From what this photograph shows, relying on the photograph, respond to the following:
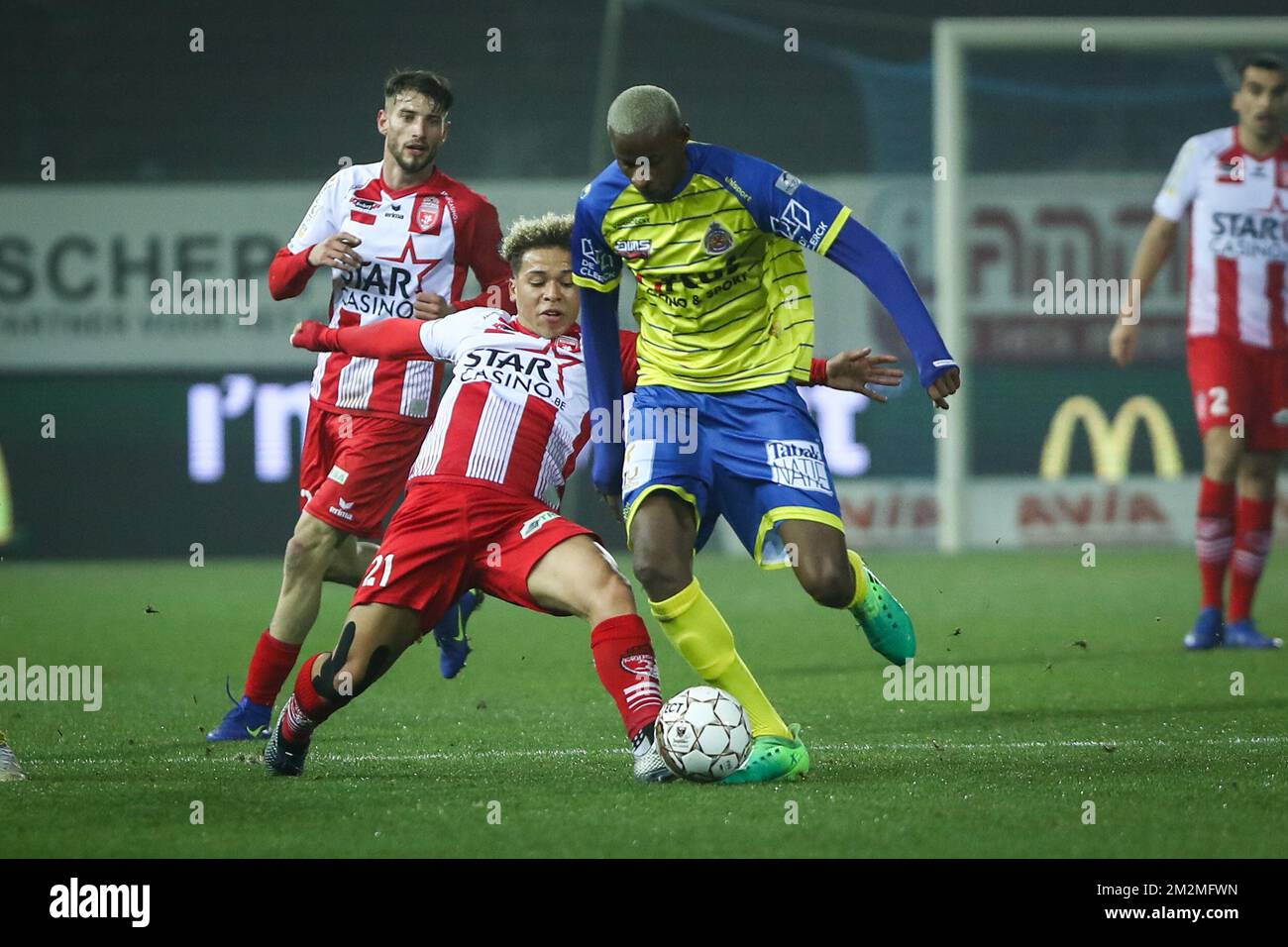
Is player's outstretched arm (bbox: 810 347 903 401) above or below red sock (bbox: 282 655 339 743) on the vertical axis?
above

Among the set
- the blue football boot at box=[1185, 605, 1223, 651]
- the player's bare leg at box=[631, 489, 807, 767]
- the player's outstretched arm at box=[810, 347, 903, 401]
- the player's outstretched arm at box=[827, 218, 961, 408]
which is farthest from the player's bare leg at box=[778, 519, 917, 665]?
the blue football boot at box=[1185, 605, 1223, 651]

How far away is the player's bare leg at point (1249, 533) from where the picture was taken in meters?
8.27

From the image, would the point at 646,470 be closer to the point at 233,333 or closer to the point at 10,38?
the point at 233,333

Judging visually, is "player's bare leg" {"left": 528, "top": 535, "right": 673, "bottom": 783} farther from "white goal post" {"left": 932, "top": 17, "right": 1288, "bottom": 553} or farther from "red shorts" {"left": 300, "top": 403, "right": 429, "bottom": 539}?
"white goal post" {"left": 932, "top": 17, "right": 1288, "bottom": 553}

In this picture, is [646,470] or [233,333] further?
[233,333]

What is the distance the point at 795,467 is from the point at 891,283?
1.84 feet

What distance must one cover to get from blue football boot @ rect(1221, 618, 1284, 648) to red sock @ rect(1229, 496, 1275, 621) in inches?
1.6

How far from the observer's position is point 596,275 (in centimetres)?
511

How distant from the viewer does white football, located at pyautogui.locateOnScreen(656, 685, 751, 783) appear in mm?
4676

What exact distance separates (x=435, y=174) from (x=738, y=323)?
1739 millimetres

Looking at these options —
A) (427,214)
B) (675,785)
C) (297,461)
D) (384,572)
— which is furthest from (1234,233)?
(297,461)

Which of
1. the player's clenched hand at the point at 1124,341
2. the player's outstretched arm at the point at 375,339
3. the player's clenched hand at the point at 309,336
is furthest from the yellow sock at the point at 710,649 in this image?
the player's clenched hand at the point at 1124,341

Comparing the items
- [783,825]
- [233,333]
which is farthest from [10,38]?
[783,825]
